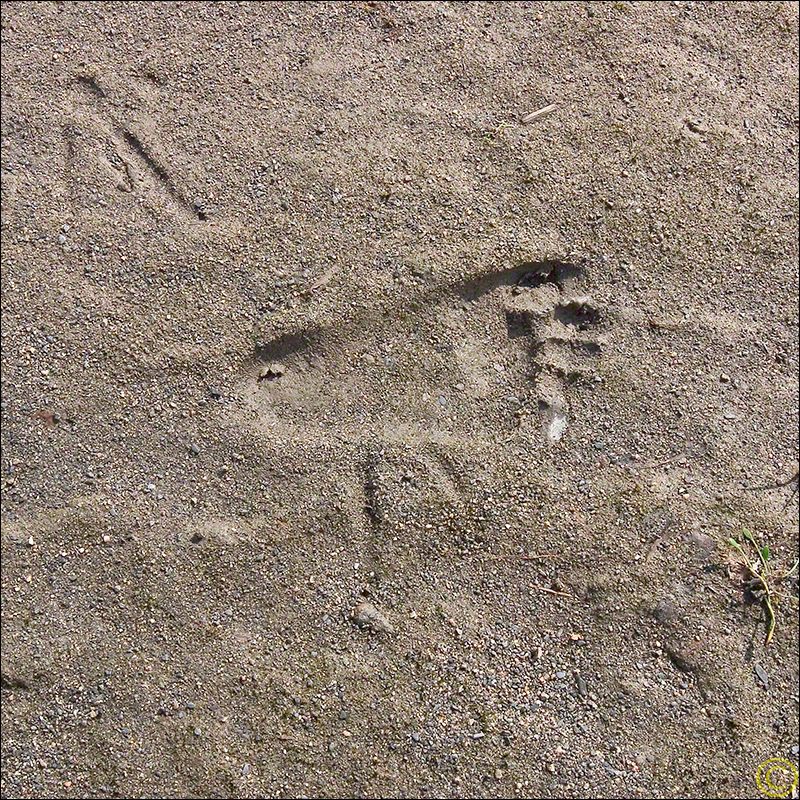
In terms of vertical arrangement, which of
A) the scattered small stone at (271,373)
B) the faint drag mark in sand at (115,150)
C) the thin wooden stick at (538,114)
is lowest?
the scattered small stone at (271,373)

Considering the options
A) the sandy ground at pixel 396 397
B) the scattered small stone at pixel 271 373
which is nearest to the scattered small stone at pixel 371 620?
the sandy ground at pixel 396 397

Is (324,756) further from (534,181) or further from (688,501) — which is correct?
(534,181)

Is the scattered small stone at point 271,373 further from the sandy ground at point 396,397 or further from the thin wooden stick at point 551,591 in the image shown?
the thin wooden stick at point 551,591

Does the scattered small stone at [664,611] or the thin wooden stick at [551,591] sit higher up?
the thin wooden stick at [551,591]

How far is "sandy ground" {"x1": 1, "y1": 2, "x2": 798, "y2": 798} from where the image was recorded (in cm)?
187

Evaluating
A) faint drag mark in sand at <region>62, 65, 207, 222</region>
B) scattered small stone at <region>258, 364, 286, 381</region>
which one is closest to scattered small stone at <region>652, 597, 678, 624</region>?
scattered small stone at <region>258, 364, 286, 381</region>

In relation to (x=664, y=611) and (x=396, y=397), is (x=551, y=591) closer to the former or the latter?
(x=664, y=611)

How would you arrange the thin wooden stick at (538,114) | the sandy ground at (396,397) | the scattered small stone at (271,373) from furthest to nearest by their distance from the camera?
the thin wooden stick at (538,114)
the scattered small stone at (271,373)
the sandy ground at (396,397)

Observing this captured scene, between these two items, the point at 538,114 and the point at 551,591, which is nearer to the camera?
the point at 551,591

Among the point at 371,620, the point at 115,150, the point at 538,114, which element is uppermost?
the point at 538,114

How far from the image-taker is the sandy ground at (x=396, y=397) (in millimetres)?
1873

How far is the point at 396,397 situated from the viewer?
1.98 metres

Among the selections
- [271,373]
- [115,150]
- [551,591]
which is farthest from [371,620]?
[115,150]

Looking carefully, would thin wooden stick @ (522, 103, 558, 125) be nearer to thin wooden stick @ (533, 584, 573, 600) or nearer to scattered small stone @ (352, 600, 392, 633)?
thin wooden stick @ (533, 584, 573, 600)
